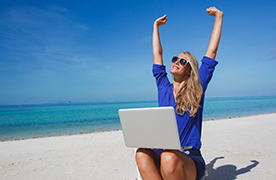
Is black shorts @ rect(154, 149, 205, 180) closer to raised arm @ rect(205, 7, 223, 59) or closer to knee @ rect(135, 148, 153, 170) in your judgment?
knee @ rect(135, 148, 153, 170)

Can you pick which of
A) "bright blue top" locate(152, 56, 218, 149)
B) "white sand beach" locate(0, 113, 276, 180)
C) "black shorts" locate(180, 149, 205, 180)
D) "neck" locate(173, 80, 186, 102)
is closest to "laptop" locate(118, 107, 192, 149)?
"bright blue top" locate(152, 56, 218, 149)

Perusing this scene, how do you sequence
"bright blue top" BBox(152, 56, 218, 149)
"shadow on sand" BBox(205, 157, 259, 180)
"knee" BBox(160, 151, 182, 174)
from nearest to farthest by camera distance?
"knee" BBox(160, 151, 182, 174) → "bright blue top" BBox(152, 56, 218, 149) → "shadow on sand" BBox(205, 157, 259, 180)

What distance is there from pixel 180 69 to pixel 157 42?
674 mm

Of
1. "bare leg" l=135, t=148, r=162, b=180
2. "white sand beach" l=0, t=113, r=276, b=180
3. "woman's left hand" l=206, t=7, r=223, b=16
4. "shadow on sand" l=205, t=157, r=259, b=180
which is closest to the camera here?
"bare leg" l=135, t=148, r=162, b=180

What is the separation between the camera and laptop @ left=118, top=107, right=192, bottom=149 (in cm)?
153

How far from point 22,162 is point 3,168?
456 mm

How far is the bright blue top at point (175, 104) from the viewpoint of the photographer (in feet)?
A: 6.43

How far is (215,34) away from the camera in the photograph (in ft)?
7.44

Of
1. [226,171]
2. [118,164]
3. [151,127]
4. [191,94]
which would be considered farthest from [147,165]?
[118,164]

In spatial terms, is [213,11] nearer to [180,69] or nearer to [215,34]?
[215,34]

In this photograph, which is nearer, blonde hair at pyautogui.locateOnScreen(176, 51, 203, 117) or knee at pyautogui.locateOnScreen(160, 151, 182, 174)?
knee at pyautogui.locateOnScreen(160, 151, 182, 174)

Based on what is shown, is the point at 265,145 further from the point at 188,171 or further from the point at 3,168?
the point at 3,168

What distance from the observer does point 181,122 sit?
1954 millimetres

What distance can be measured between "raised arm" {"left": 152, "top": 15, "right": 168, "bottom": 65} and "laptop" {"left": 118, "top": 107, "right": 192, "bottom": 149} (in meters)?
1.10
